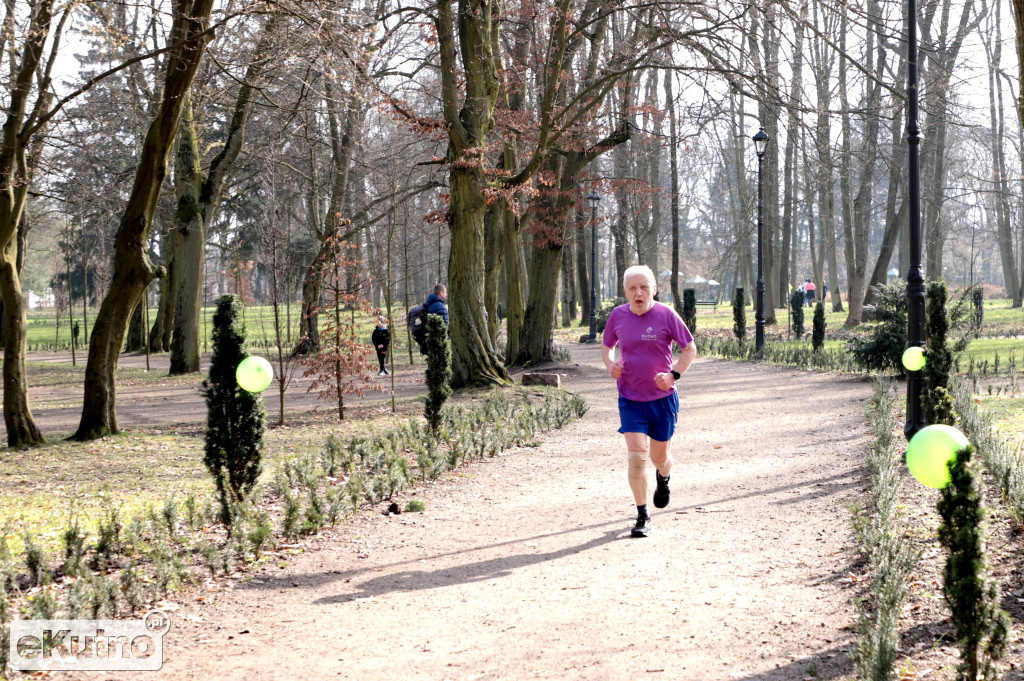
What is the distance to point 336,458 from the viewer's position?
28.9 ft

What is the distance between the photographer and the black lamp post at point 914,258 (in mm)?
9562

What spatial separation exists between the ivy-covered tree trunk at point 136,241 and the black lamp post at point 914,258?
7.95m

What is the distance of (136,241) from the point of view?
36.8 ft

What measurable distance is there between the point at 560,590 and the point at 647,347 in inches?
71.1

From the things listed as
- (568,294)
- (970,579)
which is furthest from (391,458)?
(568,294)

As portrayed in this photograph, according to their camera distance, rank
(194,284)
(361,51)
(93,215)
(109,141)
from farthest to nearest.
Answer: (93,215)
(194,284)
(109,141)
(361,51)

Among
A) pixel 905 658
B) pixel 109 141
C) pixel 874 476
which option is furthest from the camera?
pixel 109 141

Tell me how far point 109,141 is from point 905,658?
68.3 feet

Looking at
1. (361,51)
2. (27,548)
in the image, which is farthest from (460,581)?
(361,51)

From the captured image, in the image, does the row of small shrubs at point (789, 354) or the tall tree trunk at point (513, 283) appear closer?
the row of small shrubs at point (789, 354)

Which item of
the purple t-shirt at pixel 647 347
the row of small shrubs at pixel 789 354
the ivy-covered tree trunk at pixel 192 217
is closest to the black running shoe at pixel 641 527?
the purple t-shirt at pixel 647 347

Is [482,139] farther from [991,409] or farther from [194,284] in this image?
[194,284]

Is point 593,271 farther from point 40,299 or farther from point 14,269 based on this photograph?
point 40,299

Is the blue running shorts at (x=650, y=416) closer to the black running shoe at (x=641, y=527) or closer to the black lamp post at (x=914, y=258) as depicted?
the black running shoe at (x=641, y=527)
